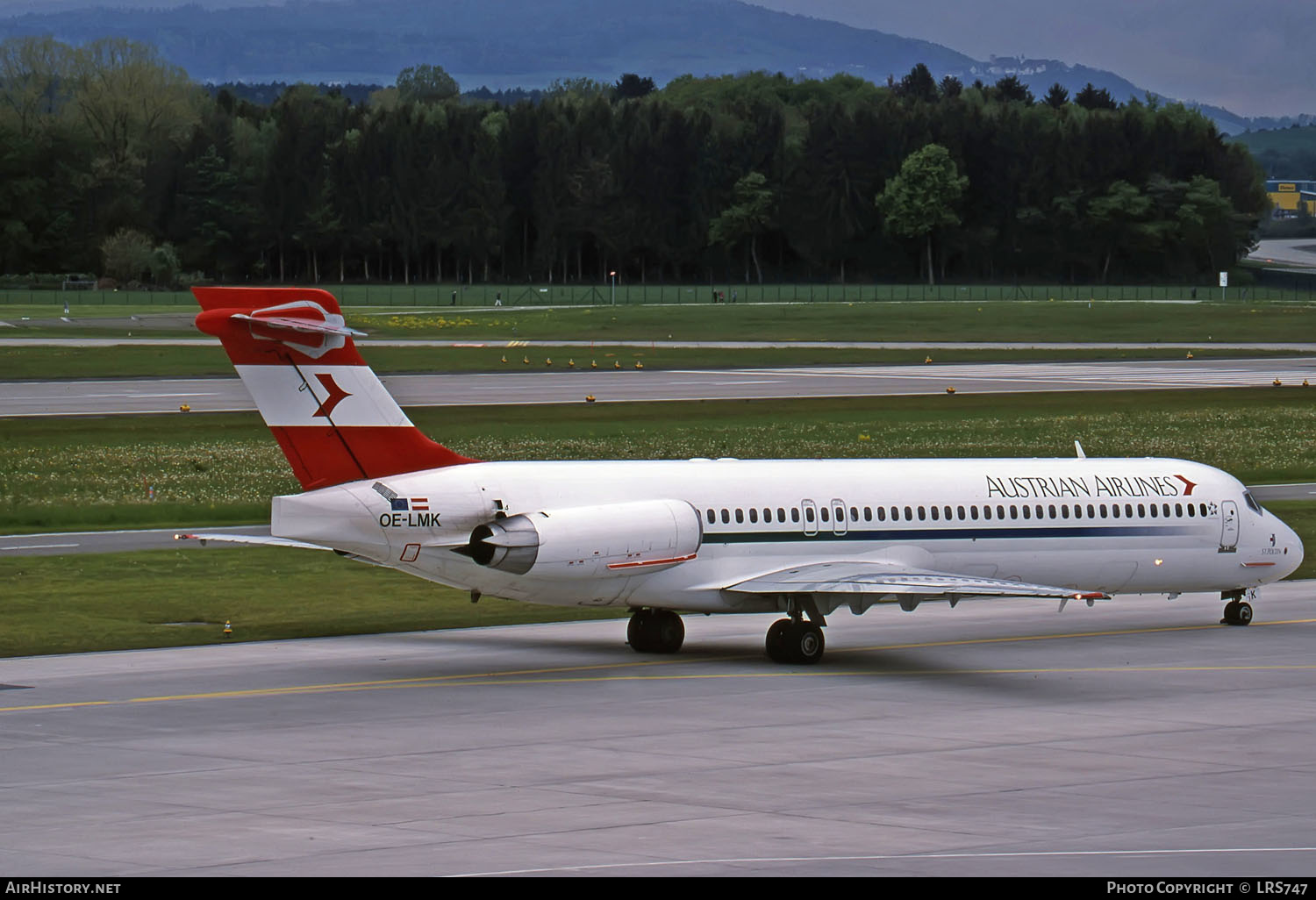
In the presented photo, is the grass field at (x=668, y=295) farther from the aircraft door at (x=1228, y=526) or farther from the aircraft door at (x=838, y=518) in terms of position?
the aircraft door at (x=838, y=518)

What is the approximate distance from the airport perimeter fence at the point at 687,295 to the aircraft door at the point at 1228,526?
431 ft

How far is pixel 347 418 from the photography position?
27.5 metres

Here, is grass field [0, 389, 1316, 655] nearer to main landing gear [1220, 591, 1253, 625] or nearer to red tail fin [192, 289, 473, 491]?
red tail fin [192, 289, 473, 491]

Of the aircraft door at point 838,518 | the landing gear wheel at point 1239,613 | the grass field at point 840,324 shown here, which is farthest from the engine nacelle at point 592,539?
the grass field at point 840,324

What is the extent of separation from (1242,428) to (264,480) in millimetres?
36314

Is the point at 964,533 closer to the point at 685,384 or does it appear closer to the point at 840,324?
the point at 685,384

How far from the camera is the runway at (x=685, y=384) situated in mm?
74625

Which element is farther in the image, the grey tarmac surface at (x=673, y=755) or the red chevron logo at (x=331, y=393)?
the red chevron logo at (x=331, y=393)

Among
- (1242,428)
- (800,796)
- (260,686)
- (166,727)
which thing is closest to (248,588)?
(260,686)

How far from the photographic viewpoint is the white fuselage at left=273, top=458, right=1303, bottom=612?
88.4 ft

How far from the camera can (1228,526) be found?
34.2m

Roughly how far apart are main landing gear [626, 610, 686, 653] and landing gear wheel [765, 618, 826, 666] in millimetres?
1700

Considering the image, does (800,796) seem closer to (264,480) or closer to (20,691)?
(20,691)

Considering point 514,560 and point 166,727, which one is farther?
point 514,560
